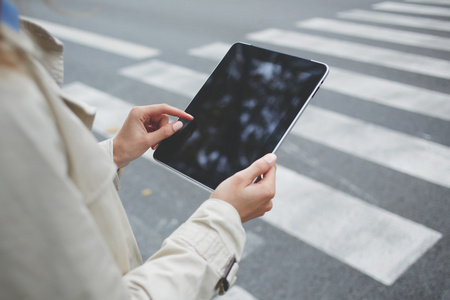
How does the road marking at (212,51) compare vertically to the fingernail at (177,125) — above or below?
below

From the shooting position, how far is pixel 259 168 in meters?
1.35

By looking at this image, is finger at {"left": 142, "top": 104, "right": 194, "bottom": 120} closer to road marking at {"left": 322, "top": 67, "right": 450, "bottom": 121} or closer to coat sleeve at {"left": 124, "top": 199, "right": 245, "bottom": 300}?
coat sleeve at {"left": 124, "top": 199, "right": 245, "bottom": 300}

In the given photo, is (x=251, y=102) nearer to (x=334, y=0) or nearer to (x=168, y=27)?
(x=168, y=27)

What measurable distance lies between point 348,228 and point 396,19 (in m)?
6.79

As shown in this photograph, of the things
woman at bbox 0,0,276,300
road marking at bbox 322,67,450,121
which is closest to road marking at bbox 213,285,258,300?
woman at bbox 0,0,276,300

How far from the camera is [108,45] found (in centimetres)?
753

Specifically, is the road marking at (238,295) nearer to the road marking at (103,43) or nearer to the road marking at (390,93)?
the road marking at (390,93)

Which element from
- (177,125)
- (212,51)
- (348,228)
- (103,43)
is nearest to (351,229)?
(348,228)

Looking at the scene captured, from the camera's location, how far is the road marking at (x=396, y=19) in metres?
7.96

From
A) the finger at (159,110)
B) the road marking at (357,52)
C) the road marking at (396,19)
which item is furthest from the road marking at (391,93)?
the finger at (159,110)

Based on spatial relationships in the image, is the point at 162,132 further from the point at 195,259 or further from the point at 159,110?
the point at 195,259

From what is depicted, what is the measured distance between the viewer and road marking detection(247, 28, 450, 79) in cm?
604

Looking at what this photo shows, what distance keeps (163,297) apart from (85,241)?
0.37 meters

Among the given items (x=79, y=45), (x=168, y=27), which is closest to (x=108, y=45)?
(x=79, y=45)
